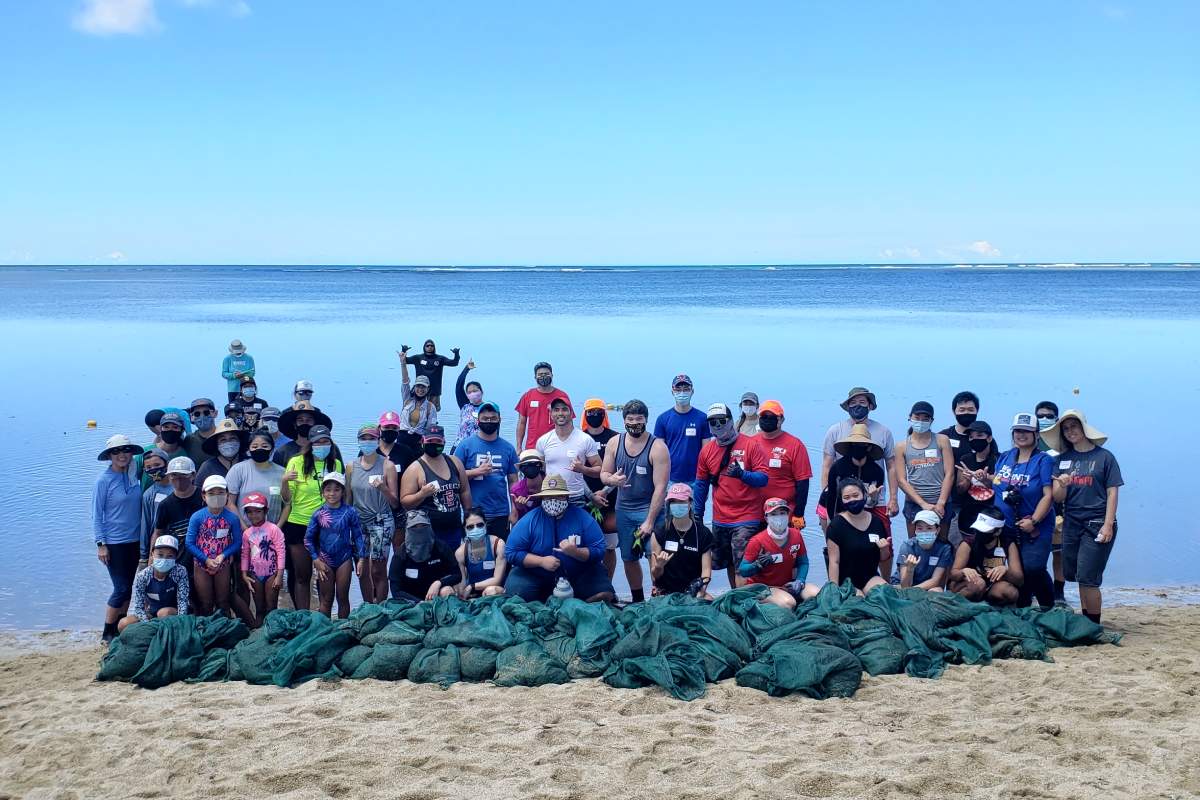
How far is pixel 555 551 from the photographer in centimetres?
787

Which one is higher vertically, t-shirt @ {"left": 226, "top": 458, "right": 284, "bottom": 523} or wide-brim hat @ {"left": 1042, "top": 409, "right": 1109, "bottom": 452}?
wide-brim hat @ {"left": 1042, "top": 409, "right": 1109, "bottom": 452}

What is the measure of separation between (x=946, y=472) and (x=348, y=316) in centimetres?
3982

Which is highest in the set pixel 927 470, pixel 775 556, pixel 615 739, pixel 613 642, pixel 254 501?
pixel 927 470

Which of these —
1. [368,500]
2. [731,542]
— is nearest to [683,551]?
[731,542]

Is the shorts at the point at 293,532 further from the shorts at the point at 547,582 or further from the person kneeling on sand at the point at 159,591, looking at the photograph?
the shorts at the point at 547,582

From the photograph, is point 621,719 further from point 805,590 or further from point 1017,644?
point 1017,644

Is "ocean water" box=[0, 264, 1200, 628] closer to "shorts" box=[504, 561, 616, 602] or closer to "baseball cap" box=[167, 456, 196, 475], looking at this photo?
"baseball cap" box=[167, 456, 196, 475]

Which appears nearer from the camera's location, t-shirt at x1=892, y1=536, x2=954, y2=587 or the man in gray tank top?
t-shirt at x1=892, y1=536, x2=954, y2=587

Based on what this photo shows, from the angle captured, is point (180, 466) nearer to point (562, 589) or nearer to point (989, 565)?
point (562, 589)

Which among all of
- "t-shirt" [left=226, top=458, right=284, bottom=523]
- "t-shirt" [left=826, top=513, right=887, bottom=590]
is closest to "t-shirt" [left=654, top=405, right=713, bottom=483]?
"t-shirt" [left=826, top=513, right=887, bottom=590]

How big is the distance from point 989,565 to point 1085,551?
72 cm

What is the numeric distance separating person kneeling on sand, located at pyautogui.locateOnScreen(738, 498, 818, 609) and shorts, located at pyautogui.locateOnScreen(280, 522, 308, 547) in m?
3.49

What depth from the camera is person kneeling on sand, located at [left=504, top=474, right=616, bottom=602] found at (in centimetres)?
777

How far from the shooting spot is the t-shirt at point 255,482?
8086mm
